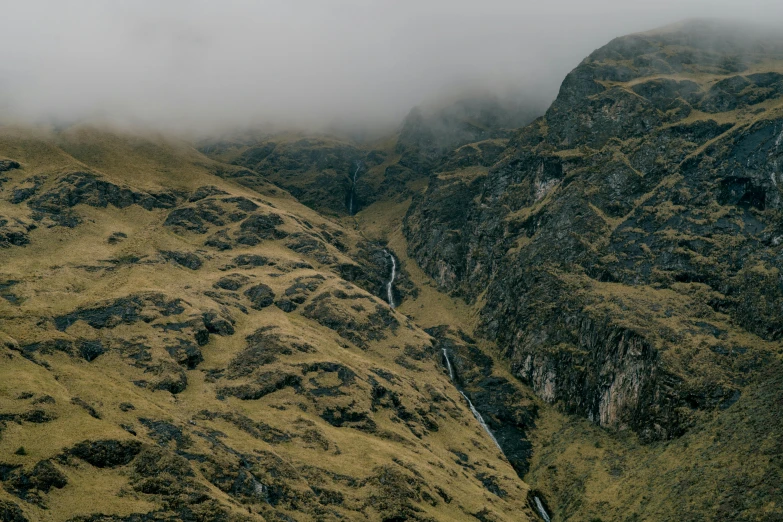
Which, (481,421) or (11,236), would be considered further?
(11,236)

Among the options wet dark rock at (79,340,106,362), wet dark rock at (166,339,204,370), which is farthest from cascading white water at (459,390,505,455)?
wet dark rock at (79,340,106,362)

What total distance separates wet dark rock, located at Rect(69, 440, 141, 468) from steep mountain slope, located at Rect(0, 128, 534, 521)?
0.23 metres

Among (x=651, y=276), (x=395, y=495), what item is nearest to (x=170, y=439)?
(x=395, y=495)

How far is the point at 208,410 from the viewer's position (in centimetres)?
12875

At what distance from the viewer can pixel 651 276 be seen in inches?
7170

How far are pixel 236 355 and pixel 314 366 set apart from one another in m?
22.3

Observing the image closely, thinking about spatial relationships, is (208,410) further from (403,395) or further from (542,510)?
(542,510)

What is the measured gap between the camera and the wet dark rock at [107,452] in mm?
92250

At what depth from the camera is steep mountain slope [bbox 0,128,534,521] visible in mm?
91750

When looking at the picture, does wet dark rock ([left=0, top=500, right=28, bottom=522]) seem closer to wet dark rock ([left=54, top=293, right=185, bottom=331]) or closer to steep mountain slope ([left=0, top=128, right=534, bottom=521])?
steep mountain slope ([left=0, top=128, right=534, bottom=521])

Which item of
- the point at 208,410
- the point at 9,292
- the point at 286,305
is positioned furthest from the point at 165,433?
the point at 286,305

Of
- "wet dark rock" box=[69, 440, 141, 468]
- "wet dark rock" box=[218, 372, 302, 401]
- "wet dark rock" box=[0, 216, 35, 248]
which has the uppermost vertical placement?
"wet dark rock" box=[0, 216, 35, 248]

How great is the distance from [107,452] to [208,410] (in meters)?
34.8

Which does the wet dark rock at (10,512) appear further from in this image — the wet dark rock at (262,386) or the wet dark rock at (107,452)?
the wet dark rock at (262,386)
